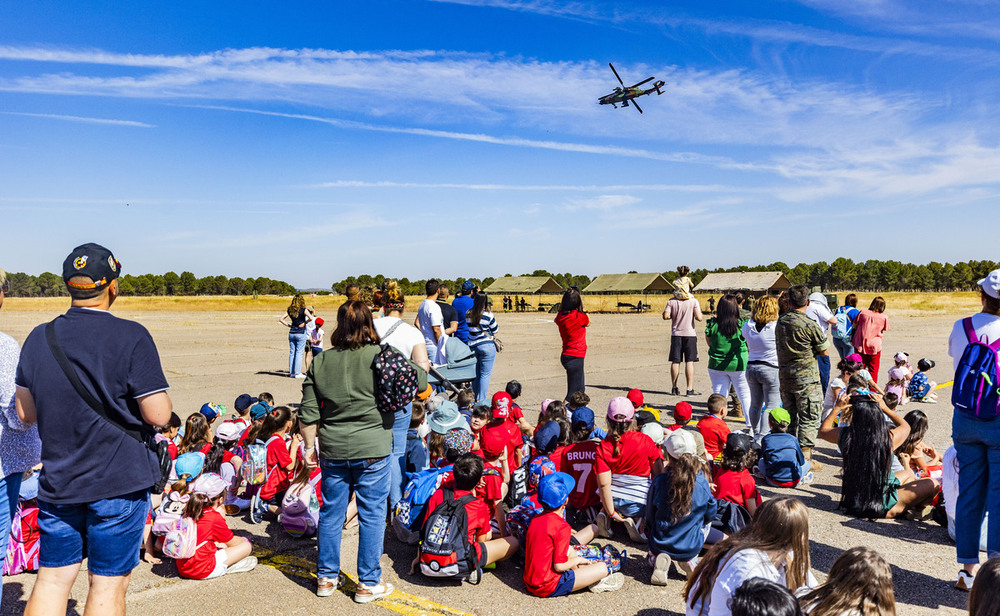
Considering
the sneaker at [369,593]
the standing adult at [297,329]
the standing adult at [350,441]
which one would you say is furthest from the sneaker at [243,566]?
the standing adult at [297,329]

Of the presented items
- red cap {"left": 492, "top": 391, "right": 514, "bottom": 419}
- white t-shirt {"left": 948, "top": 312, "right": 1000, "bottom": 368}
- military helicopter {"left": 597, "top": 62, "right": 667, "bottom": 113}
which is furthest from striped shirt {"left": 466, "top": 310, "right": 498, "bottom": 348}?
military helicopter {"left": 597, "top": 62, "right": 667, "bottom": 113}

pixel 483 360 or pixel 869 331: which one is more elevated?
pixel 869 331

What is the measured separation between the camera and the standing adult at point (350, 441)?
3873 mm

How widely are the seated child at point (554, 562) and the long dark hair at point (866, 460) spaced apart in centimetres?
239

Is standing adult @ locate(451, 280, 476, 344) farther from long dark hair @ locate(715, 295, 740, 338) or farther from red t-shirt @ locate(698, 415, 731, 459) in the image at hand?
red t-shirt @ locate(698, 415, 731, 459)

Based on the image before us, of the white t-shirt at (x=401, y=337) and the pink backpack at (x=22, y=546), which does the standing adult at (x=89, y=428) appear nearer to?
the pink backpack at (x=22, y=546)

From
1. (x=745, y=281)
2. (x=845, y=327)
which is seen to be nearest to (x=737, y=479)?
(x=845, y=327)

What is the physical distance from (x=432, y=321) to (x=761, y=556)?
5073 mm

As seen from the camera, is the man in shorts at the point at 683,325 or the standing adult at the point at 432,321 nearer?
the standing adult at the point at 432,321

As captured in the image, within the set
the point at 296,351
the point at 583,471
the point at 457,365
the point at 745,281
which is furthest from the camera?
the point at 745,281

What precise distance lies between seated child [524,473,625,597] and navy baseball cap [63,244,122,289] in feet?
9.08

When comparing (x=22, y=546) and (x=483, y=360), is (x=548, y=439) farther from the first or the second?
(x=22, y=546)

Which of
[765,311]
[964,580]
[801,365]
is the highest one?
[765,311]

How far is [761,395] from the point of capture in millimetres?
7414
